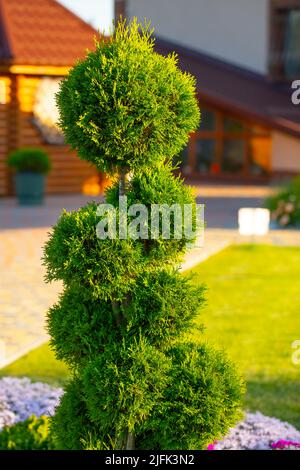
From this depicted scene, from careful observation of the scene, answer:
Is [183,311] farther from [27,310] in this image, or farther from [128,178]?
[27,310]

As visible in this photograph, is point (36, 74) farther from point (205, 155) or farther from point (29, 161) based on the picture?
point (205, 155)

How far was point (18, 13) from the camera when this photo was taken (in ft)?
76.3

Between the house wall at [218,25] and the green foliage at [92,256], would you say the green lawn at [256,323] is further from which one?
the house wall at [218,25]

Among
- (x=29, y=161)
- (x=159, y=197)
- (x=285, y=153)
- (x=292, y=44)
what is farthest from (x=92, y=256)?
(x=292, y=44)

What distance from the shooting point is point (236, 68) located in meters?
31.0

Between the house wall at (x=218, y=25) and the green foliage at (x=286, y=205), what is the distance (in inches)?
Answer: 478

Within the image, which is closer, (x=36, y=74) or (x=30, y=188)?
(x=30, y=188)

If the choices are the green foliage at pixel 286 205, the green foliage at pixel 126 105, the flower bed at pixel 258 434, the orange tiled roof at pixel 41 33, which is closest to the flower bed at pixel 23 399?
the flower bed at pixel 258 434

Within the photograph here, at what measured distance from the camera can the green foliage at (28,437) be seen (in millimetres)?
5371

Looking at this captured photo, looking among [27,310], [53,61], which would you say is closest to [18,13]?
[53,61]

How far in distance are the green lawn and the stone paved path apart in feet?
1.11

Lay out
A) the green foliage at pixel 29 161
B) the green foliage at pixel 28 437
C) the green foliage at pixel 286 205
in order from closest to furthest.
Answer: the green foliage at pixel 28 437, the green foliage at pixel 286 205, the green foliage at pixel 29 161

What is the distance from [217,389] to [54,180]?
1983 centimetres

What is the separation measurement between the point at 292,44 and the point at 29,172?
12.1 metres
